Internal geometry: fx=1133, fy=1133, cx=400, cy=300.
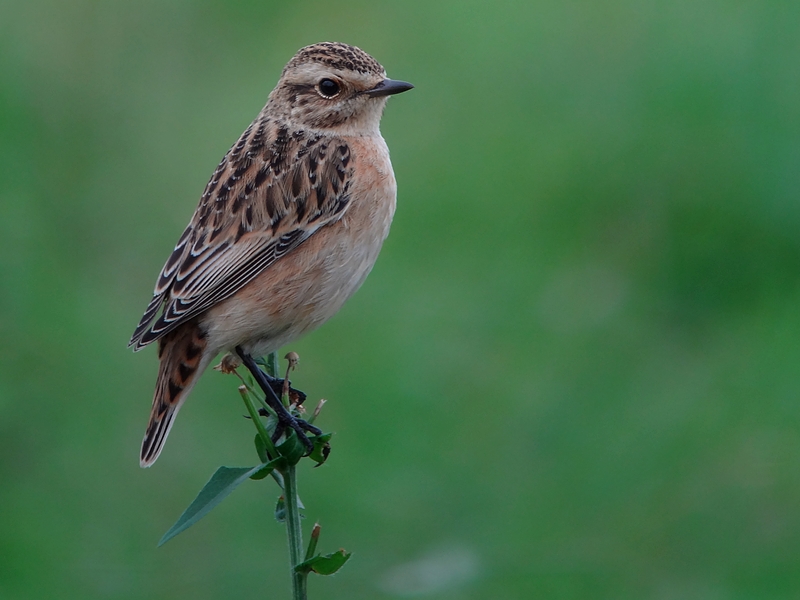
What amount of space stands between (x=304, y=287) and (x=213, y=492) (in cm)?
178

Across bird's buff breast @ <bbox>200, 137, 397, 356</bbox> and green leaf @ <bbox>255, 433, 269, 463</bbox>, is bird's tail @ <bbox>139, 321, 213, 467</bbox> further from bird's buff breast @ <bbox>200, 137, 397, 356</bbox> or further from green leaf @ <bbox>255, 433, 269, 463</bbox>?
green leaf @ <bbox>255, 433, 269, 463</bbox>

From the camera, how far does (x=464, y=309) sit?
25.5ft

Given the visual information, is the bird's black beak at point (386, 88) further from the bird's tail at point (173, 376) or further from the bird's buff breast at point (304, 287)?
the bird's tail at point (173, 376)

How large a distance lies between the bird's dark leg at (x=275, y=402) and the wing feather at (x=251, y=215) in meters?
0.28

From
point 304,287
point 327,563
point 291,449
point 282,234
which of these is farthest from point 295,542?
point 282,234

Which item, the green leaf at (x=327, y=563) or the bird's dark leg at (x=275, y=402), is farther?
the bird's dark leg at (x=275, y=402)

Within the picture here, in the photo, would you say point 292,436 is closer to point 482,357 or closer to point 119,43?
point 482,357

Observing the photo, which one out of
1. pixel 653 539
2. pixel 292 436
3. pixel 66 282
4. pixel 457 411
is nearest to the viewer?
pixel 292 436

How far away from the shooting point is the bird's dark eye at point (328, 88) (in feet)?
16.7

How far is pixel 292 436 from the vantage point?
313 cm

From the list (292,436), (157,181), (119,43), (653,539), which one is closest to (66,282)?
(157,181)

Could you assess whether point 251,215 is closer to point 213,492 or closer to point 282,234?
point 282,234

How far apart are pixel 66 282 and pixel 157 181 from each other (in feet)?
4.32

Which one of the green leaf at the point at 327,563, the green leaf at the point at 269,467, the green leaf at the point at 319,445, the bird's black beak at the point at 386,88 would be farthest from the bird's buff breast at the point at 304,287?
the green leaf at the point at 327,563
